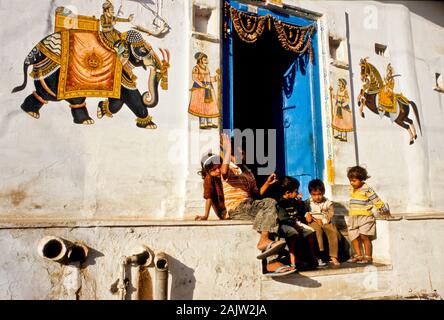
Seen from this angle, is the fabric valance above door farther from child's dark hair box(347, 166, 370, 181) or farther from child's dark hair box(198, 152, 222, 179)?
child's dark hair box(347, 166, 370, 181)

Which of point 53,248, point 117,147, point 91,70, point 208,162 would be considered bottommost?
point 53,248

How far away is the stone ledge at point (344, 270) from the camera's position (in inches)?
153

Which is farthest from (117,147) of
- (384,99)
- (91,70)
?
(384,99)

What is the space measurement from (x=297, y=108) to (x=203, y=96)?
2.33 metres

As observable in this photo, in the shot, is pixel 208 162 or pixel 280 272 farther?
pixel 208 162

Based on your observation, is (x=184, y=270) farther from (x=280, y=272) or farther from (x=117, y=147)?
(x=117, y=147)

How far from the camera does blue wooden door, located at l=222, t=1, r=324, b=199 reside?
5.72 m

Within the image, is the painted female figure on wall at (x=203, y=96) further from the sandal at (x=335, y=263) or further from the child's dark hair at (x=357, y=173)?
the sandal at (x=335, y=263)

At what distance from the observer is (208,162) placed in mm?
4559

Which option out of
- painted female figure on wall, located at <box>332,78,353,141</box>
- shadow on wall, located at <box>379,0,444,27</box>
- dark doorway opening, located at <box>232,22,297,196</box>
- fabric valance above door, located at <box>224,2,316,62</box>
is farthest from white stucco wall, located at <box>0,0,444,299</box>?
shadow on wall, located at <box>379,0,444,27</box>

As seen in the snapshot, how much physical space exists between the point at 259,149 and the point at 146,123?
2995mm

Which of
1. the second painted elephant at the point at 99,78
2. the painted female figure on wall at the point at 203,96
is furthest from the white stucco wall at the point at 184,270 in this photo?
the painted female figure on wall at the point at 203,96

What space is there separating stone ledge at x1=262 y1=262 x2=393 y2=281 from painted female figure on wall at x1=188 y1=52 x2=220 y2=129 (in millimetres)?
2549

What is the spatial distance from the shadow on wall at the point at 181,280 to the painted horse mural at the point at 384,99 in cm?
489
